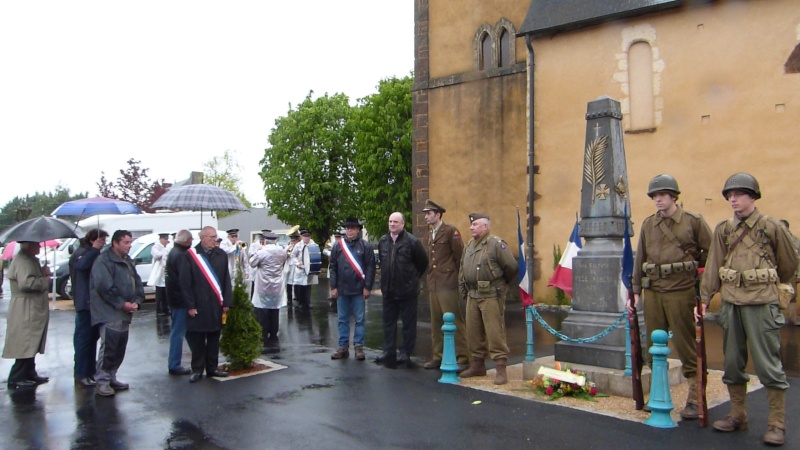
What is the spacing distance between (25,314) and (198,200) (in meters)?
3.22

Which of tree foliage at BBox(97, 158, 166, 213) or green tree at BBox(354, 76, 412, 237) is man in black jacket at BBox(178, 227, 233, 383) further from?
tree foliage at BBox(97, 158, 166, 213)

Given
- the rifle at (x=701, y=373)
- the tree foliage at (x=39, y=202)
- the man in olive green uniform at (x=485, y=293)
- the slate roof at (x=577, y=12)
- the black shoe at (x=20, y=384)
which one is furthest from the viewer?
the tree foliage at (x=39, y=202)

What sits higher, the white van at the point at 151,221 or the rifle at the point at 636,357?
the white van at the point at 151,221

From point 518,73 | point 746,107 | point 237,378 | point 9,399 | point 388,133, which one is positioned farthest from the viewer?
point 388,133

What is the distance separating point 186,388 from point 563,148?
10.8 meters

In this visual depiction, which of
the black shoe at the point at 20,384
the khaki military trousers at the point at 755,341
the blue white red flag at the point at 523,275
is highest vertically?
the blue white red flag at the point at 523,275

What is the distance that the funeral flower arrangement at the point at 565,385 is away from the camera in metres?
7.01

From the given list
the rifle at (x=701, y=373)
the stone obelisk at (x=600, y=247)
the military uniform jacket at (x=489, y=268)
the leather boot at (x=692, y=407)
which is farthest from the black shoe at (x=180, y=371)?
the rifle at (x=701, y=373)

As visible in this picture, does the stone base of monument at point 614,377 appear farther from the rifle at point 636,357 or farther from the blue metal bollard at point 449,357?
the blue metal bollard at point 449,357

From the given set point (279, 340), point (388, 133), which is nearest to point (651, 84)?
point (279, 340)

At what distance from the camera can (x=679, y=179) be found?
14.0 meters

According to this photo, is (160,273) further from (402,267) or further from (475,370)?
(475,370)

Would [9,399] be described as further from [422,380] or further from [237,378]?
[422,380]

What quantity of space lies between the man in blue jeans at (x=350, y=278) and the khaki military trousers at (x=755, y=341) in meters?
5.05
